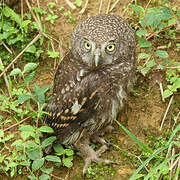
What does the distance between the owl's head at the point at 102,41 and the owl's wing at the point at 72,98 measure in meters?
0.13

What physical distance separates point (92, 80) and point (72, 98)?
0.24m

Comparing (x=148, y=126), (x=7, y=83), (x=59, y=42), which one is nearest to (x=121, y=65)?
(x=148, y=126)

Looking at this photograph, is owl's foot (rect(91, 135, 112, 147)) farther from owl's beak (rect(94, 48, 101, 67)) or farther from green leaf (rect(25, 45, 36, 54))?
green leaf (rect(25, 45, 36, 54))

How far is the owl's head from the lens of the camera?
9.45 feet

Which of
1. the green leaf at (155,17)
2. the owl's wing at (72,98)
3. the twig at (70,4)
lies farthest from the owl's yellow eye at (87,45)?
the twig at (70,4)

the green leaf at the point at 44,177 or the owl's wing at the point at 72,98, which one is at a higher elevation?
the owl's wing at the point at 72,98

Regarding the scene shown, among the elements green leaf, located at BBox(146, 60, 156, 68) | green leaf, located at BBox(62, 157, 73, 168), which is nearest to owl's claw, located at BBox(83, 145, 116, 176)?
green leaf, located at BBox(62, 157, 73, 168)

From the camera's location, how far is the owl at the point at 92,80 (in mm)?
2945

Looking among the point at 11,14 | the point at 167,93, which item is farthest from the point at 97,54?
the point at 11,14

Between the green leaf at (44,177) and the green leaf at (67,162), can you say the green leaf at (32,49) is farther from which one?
the green leaf at (44,177)

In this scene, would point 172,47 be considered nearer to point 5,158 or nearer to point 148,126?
point 148,126

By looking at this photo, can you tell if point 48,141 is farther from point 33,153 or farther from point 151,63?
point 151,63

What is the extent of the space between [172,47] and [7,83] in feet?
6.05

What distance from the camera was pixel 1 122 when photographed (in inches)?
137
